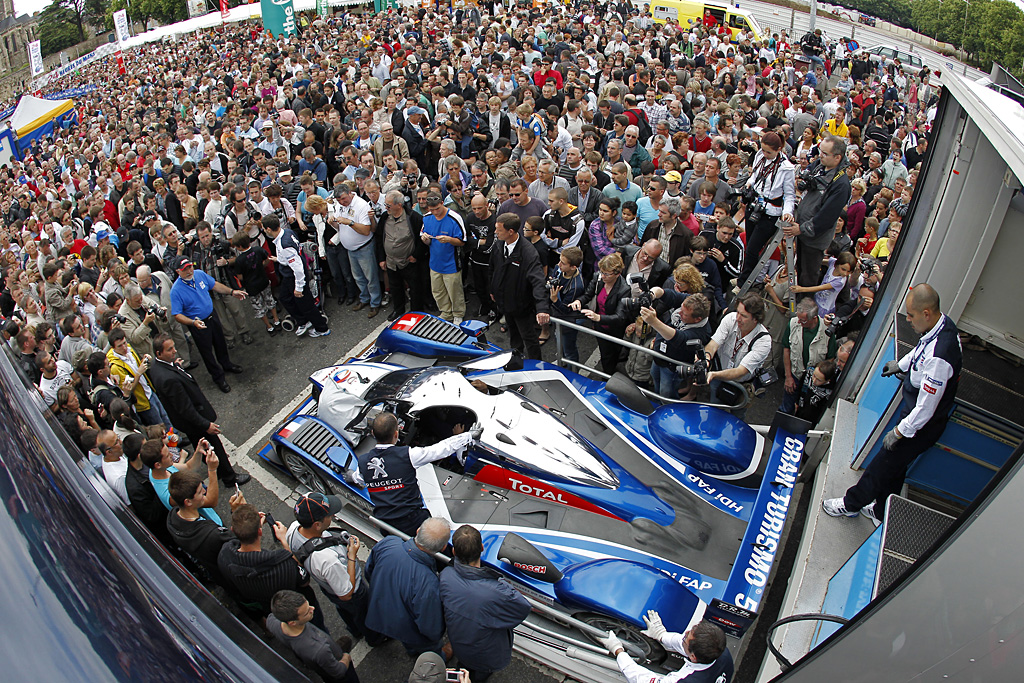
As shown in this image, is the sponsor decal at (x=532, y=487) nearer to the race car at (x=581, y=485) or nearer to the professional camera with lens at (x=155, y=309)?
the race car at (x=581, y=485)

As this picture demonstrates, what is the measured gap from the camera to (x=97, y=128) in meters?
17.3

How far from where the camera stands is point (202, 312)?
7.09 meters

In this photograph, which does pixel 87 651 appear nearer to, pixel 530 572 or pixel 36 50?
pixel 530 572

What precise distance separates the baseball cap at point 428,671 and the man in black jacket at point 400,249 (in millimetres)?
5429

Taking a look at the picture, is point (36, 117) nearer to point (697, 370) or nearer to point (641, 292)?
point (641, 292)

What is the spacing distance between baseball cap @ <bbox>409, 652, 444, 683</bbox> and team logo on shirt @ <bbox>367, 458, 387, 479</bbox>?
1442 mm

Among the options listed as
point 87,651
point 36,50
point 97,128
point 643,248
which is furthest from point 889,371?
point 36,50

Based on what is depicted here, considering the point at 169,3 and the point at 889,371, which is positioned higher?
the point at 169,3

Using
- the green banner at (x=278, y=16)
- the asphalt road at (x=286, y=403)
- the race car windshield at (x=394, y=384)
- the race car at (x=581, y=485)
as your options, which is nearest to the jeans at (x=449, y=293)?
the asphalt road at (x=286, y=403)

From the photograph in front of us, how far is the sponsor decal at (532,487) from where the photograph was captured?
4848mm

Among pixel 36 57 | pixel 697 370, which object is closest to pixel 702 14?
pixel 697 370

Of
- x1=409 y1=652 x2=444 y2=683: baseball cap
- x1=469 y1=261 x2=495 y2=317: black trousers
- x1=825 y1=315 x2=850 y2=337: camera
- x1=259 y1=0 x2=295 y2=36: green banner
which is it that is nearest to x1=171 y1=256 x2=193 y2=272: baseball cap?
x1=469 y1=261 x2=495 y2=317: black trousers

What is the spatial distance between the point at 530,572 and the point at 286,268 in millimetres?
5113

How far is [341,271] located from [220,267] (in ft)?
5.29
